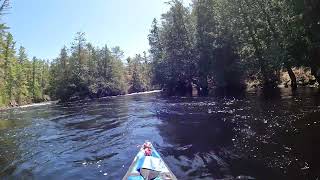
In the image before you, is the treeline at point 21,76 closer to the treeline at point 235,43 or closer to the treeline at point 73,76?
the treeline at point 73,76

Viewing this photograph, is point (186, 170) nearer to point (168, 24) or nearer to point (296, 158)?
point (296, 158)

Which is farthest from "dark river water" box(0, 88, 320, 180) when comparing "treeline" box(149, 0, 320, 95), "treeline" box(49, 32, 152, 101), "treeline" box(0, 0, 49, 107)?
"treeline" box(49, 32, 152, 101)

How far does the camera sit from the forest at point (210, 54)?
2770 cm

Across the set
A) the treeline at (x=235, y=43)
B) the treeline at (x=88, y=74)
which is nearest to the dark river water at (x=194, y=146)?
the treeline at (x=235, y=43)

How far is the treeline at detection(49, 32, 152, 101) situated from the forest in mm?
215

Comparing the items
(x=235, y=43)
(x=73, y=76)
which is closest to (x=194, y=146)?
(x=235, y=43)

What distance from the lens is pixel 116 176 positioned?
11227mm

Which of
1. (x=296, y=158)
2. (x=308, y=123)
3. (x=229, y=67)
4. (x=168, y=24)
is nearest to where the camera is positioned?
(x=296, y=158)

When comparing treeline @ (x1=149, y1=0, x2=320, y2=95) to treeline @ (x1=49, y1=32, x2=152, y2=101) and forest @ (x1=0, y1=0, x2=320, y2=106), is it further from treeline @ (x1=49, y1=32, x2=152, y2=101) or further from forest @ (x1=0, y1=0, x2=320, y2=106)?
treeline @ (x1=49, y1=32, x2=152, y2=101)

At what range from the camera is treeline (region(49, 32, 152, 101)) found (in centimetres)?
7911

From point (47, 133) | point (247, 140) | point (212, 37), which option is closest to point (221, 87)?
point (212, 37)

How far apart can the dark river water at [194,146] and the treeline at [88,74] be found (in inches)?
2205

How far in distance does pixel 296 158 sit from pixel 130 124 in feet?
46.3

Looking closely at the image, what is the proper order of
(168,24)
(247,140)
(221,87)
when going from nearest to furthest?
(247,140), (221,87), (168,24)
